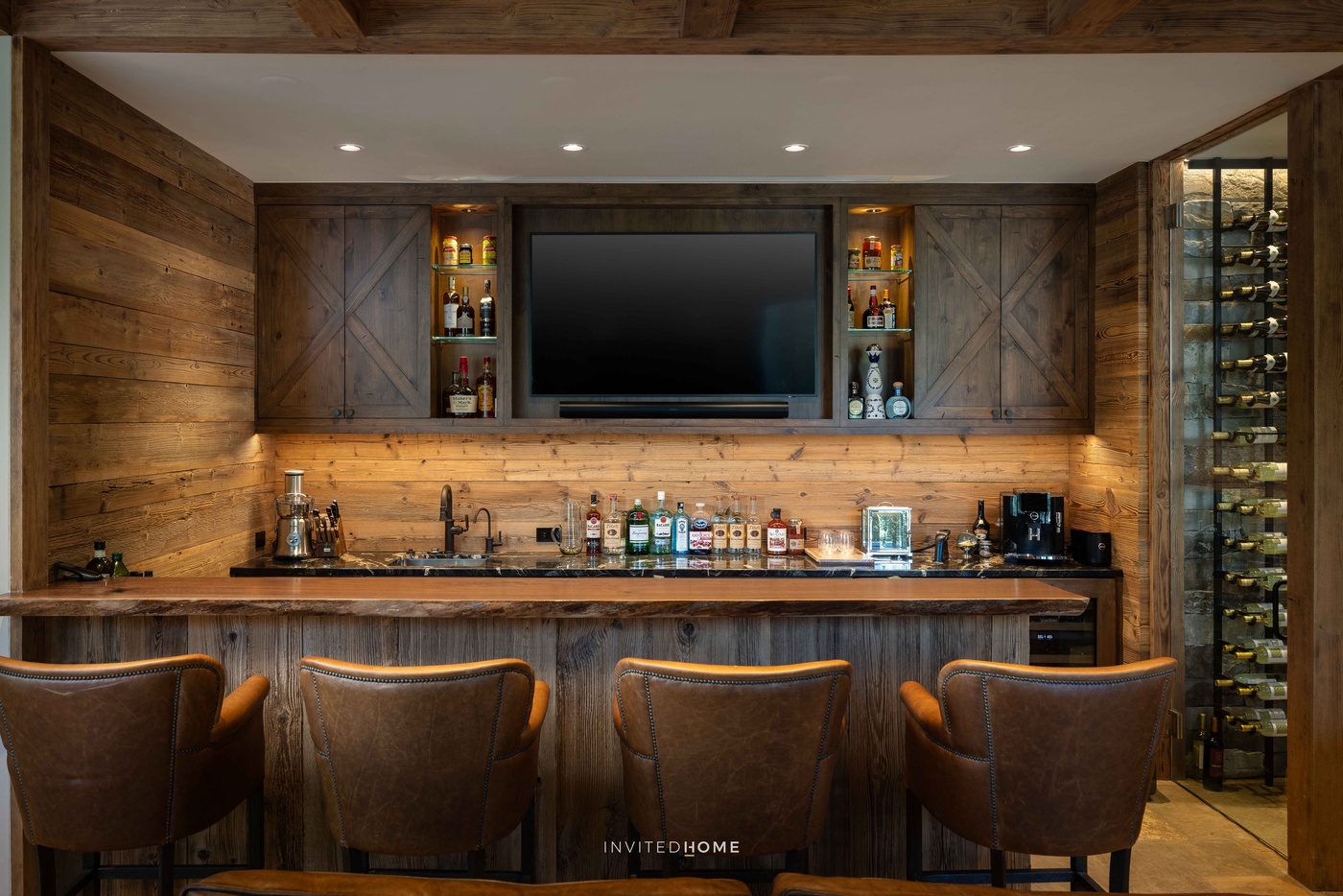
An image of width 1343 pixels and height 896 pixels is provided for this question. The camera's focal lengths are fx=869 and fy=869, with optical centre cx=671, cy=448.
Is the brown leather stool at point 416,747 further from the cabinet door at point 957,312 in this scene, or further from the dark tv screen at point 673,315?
the cabinet door at point 957,312

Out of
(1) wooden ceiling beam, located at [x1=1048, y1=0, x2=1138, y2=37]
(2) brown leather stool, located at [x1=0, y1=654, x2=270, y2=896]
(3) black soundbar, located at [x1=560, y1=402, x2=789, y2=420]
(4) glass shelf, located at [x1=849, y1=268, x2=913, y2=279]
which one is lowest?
(2) brown leather stool, located at [x1=0, y1=654, x2=270, y2=896]

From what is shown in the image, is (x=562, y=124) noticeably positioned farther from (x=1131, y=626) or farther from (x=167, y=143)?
(x=1131, y=626)

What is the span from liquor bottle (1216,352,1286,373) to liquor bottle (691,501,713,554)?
7.48ft

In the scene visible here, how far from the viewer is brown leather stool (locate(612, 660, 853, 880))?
181cm

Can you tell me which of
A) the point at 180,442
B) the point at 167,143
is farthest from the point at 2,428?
the point at 167,143

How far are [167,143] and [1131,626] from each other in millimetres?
4274

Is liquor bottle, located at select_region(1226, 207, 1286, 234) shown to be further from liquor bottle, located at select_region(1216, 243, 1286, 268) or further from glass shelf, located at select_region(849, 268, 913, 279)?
glass shelf, located at select_region(849, 268, 913, 279)

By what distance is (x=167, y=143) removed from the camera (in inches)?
126

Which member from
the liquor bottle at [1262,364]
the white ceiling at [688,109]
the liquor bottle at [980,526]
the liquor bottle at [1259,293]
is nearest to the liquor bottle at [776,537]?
the liquor bottle at [980,526]

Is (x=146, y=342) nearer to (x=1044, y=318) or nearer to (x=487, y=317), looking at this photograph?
(x=487, y=317)

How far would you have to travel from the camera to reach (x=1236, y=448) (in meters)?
3.39

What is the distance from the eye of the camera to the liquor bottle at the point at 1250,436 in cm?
324

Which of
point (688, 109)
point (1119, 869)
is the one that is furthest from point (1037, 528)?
point (688, 109)

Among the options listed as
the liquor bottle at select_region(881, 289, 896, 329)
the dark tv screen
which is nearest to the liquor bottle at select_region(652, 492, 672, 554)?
the dark tv screen
